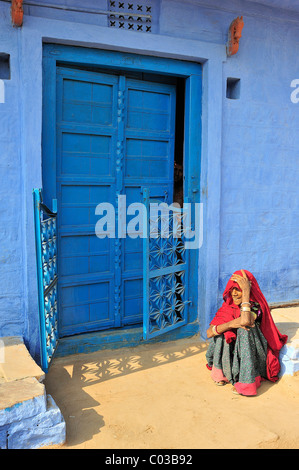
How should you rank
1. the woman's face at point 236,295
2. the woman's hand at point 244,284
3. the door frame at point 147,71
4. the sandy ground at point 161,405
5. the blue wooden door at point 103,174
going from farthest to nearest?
the blue wooden door at point 103,174
the door frame at point 147,71
the woman's face at point 236,295
the woman's hand at point 244,284
the sandy ground at point 161,405

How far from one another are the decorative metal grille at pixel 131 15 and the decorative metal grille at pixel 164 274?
1.71 meters

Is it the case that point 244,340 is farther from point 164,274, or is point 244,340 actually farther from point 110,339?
point 110,339

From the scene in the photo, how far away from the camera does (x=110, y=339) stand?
4.02m

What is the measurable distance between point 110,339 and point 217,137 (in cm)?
223

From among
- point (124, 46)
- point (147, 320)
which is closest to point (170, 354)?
point (147, 320)

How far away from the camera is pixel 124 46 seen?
12.0 feet

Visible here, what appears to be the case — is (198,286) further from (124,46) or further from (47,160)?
(124,46)

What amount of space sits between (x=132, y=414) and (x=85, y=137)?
2.40m

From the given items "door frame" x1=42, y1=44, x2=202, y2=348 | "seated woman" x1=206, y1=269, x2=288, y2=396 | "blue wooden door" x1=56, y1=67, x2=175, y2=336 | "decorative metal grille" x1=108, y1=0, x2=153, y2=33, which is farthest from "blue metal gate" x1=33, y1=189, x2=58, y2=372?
"decorative metal grille" x1=108, y1=0, x2=153, y2=33

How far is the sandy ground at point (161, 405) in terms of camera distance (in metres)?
2.69

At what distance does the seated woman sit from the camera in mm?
3236

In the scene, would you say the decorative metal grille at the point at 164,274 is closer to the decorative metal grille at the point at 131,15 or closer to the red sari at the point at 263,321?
the red sari at the point at 263,321

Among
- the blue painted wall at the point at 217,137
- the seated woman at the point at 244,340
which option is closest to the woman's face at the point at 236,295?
the seated woman at the point at 244,340

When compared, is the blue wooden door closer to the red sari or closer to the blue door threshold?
the blue door threshold
